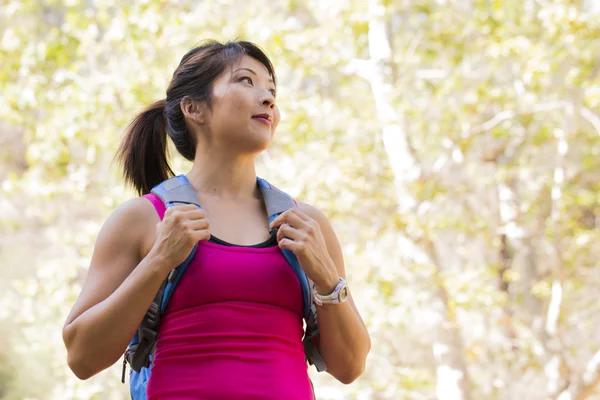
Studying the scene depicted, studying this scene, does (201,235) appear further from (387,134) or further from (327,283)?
(387,134)

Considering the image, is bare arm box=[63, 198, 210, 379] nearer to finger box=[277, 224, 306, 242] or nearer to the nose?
finger box=[277, 224, 306, 242]

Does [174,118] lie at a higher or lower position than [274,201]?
higher

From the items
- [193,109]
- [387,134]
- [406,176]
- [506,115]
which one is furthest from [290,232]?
[506,115]

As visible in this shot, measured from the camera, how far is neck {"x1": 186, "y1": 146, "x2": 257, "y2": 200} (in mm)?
1704

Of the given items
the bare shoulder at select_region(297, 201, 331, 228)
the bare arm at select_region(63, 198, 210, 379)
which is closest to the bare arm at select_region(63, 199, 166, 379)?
the bare arm at select_region(63, 198, 210, 379)

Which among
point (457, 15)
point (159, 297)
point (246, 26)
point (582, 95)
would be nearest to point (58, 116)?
point (246, 26)

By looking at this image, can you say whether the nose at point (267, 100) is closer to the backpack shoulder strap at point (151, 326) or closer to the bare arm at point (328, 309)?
the bare arm at point (328, 309)

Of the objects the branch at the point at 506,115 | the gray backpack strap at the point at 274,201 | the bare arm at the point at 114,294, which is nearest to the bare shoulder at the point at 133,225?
the bare arm at the point at 114,294

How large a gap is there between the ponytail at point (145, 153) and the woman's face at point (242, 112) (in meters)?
0.21

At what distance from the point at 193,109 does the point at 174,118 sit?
8 centimetres

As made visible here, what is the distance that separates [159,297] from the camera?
151cm

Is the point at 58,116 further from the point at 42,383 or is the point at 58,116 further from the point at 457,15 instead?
the point at 42,383

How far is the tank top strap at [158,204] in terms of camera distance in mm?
1589

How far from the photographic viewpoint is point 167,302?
1515 mm
